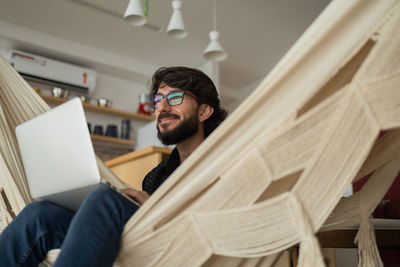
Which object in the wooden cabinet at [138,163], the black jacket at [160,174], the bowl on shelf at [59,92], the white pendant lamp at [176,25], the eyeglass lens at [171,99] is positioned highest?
the white pendant lamp at [176,25]

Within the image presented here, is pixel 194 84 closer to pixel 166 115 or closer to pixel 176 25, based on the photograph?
pixel 166 115

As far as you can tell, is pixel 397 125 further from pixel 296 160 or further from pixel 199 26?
pixel 199 26

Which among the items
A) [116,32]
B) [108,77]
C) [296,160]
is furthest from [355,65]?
[108,77]

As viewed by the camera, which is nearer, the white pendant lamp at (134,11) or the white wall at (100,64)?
the white pendant lamp at (134,11)

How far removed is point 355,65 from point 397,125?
147 mm

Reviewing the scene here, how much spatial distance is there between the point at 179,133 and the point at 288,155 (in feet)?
2.68

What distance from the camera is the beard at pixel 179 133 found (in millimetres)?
1386

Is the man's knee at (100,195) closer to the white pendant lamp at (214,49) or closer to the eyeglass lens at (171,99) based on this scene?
the eyeglass lens at (171,99)

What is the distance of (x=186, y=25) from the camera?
3.13m

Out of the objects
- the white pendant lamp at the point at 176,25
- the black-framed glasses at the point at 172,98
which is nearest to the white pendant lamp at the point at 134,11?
the white pendant lamp at the point at 176,25

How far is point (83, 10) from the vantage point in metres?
2.93

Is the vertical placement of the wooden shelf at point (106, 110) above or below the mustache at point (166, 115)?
below

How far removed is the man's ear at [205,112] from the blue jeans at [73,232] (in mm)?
745

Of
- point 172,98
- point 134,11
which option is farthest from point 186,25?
point 172,98
